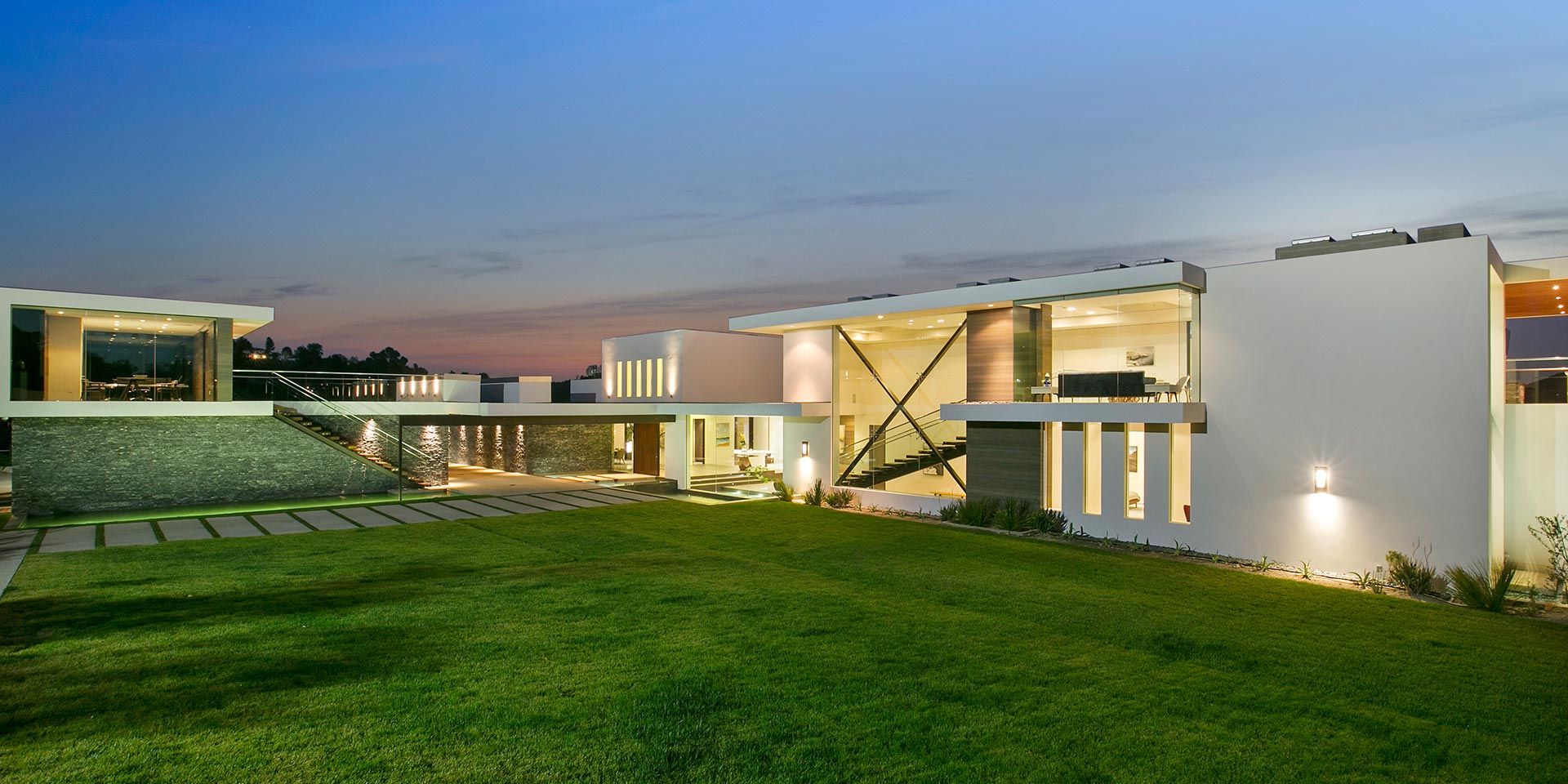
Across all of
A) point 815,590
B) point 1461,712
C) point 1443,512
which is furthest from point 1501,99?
point 815,590

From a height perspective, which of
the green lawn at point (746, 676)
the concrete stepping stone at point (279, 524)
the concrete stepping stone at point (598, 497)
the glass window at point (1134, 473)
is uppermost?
the glass window at point (1134, 473)

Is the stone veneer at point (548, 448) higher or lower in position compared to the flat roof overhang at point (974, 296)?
lower

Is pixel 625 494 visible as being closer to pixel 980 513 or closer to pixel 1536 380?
pixel 980 513

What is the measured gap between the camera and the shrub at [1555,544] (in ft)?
32.6

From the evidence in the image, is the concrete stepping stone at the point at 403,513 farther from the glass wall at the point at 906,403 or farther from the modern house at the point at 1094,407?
the glass wall at the point at 906,403

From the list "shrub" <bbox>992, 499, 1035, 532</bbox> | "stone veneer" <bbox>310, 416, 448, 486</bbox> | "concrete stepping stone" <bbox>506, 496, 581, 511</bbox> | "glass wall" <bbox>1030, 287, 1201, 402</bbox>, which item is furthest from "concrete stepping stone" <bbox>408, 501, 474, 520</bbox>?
"glass wall" <bbox>1030, 287, 1201, 402</bbox>

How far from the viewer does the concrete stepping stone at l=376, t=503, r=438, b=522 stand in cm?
1477

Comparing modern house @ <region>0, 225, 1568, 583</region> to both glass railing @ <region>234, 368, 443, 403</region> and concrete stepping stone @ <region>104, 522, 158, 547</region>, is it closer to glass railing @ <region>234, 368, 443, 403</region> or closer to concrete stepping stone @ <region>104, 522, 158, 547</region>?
glass railing @ <region>234, 368, 443, 403</region>

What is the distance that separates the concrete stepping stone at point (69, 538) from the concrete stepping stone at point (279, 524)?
2348mm

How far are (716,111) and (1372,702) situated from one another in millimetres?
17681

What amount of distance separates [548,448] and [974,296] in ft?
50.3

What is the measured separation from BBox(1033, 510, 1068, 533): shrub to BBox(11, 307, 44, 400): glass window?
20047 mm

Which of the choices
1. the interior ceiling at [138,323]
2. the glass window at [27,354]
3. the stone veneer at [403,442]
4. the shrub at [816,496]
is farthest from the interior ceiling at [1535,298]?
the glass window at [27,354]

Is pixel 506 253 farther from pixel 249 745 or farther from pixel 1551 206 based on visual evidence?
pixel 1551 206
